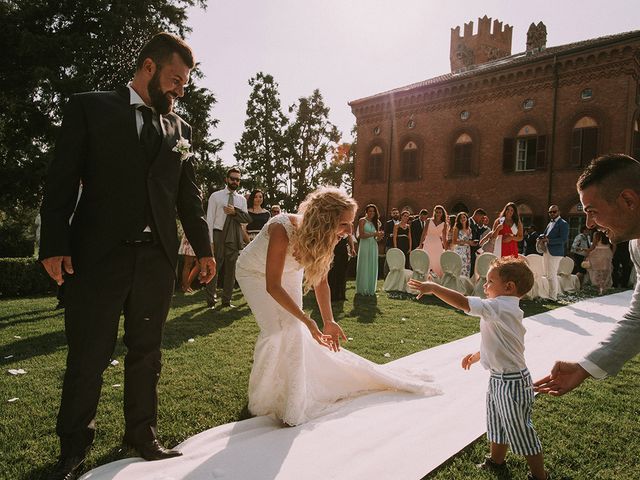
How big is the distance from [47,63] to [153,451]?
61.8ft

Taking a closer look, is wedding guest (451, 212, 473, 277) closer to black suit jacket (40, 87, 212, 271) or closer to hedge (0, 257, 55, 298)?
black suit jacket (40, 87, 212, 271)

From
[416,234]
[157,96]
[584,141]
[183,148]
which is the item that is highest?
[584,141]

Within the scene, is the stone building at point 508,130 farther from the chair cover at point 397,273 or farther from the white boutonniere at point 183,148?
the white boutonniere at point 183,148

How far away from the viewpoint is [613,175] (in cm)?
218

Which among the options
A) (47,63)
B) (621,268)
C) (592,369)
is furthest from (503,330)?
(47,63)

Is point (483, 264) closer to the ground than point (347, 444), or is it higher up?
higher up

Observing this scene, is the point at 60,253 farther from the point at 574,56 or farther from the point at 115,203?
the point at 574,56

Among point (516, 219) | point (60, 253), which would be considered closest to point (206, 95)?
point (516, 219)

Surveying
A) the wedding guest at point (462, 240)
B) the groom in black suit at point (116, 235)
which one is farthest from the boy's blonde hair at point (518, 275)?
the wedding guest at point (462, 240)

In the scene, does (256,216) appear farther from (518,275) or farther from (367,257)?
(518,275)

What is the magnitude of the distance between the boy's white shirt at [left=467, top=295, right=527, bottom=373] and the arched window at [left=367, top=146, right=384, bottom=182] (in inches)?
1030

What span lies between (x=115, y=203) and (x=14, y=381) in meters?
2.71

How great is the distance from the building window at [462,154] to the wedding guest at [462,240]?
14392 mm

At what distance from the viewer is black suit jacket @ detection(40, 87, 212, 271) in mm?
2459
